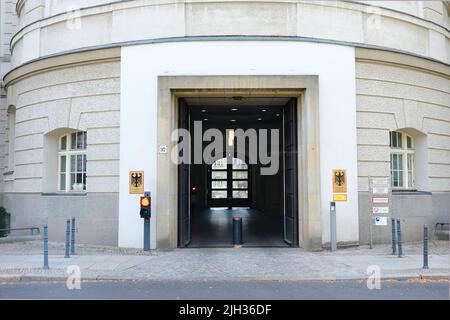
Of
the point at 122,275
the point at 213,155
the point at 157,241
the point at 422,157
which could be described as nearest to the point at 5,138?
the point at 157,241

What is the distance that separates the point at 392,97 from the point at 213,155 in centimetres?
1668

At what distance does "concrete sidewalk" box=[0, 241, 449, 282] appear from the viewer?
1003cm

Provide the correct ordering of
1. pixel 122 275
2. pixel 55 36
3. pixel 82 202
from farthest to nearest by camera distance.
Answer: pixel 55 36, pixel 82 202, pixel 122 275

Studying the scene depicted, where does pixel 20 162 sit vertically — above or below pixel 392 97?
below

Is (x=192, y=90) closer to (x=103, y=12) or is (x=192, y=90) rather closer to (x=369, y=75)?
(x=103, y=12)

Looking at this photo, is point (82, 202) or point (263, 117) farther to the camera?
point (263, 117)

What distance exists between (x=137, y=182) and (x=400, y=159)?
28.3ft

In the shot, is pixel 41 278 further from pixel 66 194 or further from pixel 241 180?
pixel 241 180

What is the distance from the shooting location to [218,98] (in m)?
14.9

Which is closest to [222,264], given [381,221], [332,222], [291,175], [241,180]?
[332,222]

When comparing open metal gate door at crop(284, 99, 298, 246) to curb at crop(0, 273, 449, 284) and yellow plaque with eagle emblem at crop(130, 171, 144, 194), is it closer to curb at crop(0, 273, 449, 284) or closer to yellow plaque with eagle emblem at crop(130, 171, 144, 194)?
curb at crop(0, 273, 449, 284)

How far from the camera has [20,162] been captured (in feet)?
53.1

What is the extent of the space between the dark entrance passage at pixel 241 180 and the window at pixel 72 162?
3345 millimetres
